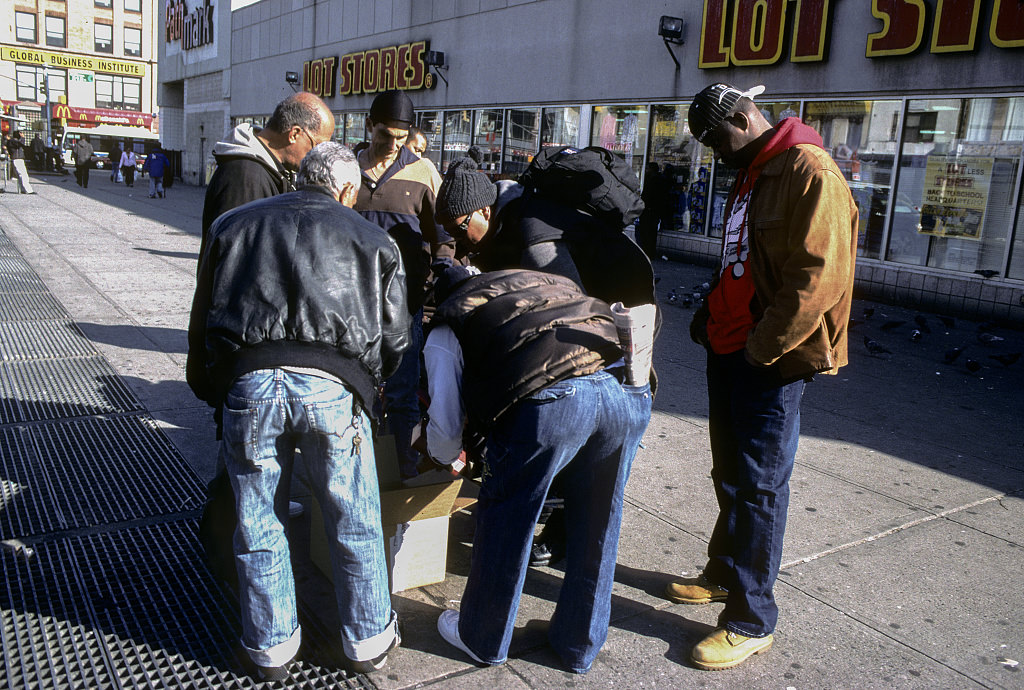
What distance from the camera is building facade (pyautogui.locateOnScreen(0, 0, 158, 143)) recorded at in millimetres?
55281

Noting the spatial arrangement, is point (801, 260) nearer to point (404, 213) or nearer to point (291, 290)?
point (291, 290)

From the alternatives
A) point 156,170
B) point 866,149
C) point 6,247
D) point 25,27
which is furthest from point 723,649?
point 25,27

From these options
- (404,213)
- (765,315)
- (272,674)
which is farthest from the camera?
(404,213)

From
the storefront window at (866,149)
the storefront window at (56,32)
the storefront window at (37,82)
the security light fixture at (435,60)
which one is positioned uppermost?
the storefront window at (56,32)

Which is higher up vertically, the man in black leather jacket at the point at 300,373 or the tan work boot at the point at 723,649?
the man in black leather jacket at the point at 300,373

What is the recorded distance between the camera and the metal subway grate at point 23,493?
362 centimetres

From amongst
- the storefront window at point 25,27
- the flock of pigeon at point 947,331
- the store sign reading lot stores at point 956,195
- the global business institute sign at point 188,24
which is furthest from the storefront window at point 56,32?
the store sign reading lot stores at point 956,195

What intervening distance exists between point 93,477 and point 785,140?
3695mm

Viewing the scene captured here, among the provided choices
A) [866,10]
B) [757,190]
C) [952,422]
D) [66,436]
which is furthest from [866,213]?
[66,436]

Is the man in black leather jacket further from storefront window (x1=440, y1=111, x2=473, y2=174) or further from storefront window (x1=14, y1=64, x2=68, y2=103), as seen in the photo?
storefront window (x1=14, y1=64, x2=68, y2=103)

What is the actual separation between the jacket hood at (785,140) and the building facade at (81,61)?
2338 inches

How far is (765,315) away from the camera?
2.71m

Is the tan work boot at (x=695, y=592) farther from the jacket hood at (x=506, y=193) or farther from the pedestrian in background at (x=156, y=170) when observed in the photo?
the pedestrian in background at (x=156, y=170)

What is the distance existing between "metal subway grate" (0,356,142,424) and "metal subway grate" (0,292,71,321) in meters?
1.69
